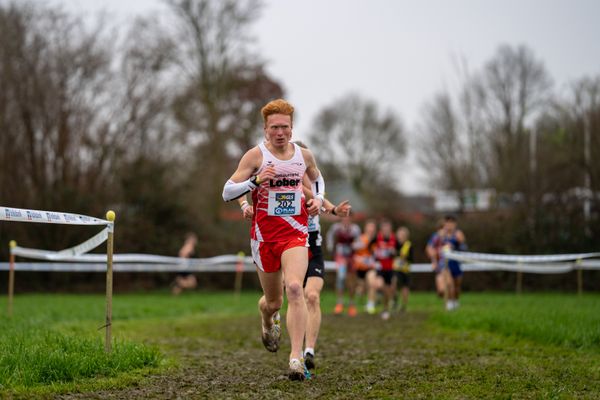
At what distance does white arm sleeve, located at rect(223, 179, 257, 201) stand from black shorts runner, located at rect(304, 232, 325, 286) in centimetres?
217

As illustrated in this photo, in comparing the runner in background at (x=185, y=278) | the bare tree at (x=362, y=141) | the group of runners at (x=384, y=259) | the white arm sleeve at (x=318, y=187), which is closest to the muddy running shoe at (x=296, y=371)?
the white arm sleeve at (x=318, y=187)

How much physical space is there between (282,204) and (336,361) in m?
2.42

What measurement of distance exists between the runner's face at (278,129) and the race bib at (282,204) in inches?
19.3

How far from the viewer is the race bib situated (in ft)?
25.2

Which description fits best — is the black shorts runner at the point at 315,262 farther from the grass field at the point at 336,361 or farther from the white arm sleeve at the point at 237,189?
the white arm sleeve at the point at 237,189

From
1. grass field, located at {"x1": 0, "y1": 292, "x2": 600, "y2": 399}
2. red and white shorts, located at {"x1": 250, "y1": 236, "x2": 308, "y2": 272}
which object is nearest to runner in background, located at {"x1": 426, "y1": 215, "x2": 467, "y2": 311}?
grass field, located at {"x1": 0, "y1": 292, "x2": 600, "y2": 399}

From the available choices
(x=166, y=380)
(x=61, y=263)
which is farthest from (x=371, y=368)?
(x=61, y=263)

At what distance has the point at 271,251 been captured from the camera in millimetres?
7738

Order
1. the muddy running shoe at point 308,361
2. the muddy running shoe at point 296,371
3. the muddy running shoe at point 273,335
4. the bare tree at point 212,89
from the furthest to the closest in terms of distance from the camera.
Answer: the bare tree at point 212,89 → the muddy running shoe at point 273,335 → the muddy running shoe at point 308,361 → the muddy running shoe at point 296,371

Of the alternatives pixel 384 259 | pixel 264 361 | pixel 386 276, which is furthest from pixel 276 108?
pixel 386 276

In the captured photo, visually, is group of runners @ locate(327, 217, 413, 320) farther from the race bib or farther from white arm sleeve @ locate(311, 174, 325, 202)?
the race bib

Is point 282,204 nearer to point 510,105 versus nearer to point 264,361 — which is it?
point 264,361

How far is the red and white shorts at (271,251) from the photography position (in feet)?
25.1

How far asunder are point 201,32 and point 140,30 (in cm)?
349
